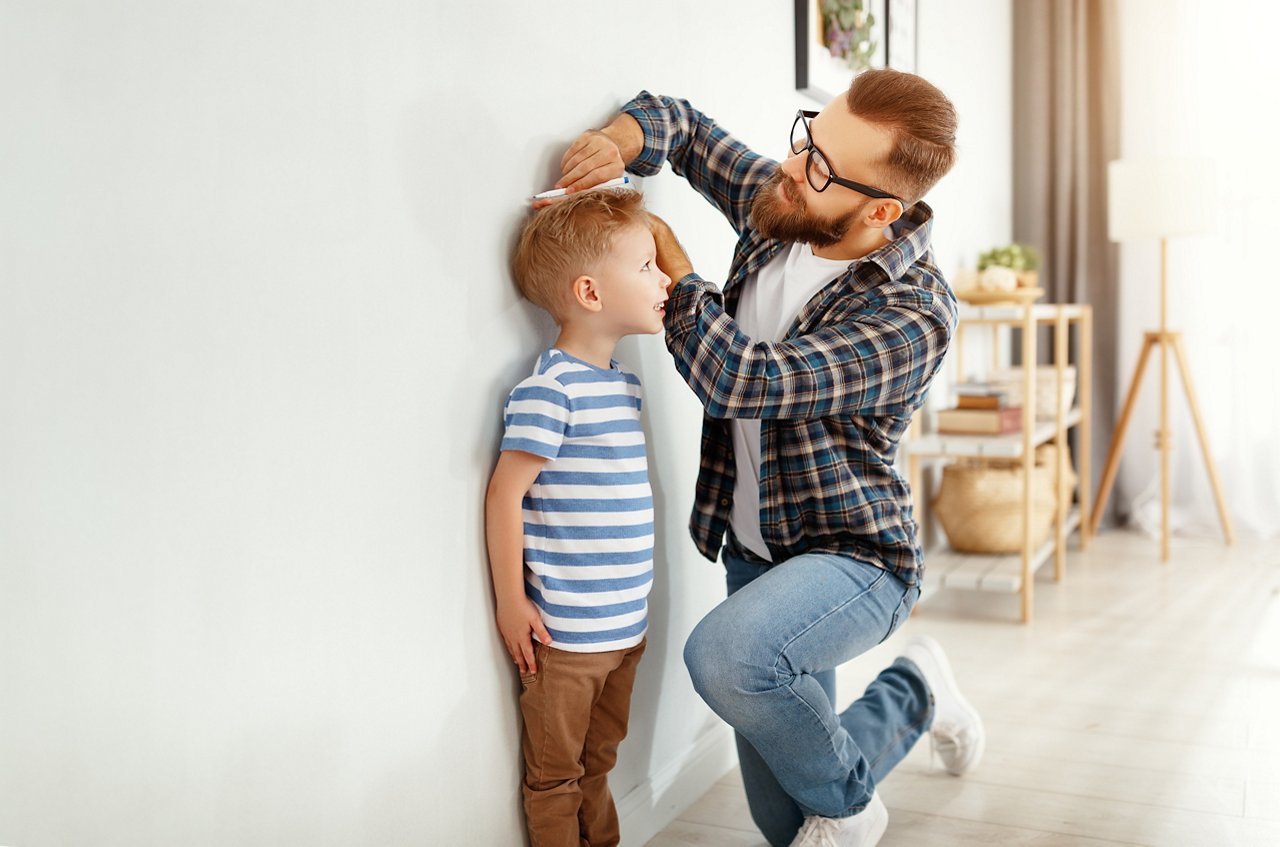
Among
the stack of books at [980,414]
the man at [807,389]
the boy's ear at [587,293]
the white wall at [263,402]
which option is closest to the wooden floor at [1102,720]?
the man at [807,389]

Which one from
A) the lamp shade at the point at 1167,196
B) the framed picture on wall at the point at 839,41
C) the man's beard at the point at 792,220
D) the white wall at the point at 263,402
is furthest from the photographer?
the lamp shade at the point at 1167,196

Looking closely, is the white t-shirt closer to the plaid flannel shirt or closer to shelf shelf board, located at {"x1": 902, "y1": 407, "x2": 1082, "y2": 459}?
the plaid flannel shirt

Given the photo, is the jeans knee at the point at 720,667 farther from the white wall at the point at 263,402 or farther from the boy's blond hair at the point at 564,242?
the boy's blond hair at the point at 564,242

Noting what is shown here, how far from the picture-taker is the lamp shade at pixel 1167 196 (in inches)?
147

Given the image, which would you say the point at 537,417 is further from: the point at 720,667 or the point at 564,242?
the point at 720,667

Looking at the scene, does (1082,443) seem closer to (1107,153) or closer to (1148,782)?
(1107,153)

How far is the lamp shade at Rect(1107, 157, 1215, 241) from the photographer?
372 centimetres

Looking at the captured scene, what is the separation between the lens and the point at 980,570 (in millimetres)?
3219

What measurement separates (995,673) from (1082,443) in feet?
5.76

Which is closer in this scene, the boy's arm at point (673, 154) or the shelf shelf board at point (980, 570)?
the boy's arm at point (673, 154)

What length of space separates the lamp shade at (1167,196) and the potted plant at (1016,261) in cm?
37

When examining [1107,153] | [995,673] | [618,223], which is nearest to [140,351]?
[618,223]

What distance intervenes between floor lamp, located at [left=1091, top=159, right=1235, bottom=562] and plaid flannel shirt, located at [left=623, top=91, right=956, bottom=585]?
2.50m

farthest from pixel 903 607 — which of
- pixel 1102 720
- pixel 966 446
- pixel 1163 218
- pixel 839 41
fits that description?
pixel 1163 218
